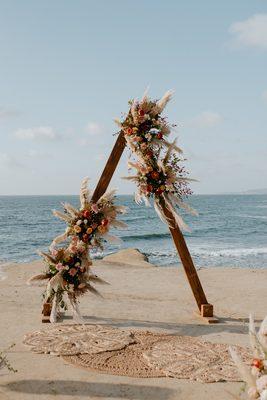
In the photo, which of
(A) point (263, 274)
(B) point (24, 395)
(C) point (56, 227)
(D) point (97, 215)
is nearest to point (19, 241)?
(C) point (56, 227)

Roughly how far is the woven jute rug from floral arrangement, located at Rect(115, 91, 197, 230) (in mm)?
2511

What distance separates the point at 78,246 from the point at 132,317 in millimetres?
2495

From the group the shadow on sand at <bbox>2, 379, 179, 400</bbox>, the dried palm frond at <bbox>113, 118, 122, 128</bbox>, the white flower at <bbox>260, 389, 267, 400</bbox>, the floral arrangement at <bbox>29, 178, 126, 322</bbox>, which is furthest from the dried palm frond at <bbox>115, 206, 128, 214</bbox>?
the white flower at <bbox>260, 389, 267, 400</bbox>

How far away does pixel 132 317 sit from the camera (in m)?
10.8

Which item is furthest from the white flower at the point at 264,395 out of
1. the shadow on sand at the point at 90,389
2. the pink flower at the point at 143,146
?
the pink flower at the point at 143,146

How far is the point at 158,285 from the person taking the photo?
15.8 m

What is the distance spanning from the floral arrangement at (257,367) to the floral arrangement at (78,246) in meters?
6.82

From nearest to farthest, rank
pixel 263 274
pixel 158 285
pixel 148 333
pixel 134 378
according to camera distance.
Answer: pixel 134 378, pixel 148 333, pixel 158 285, pixel 263 274

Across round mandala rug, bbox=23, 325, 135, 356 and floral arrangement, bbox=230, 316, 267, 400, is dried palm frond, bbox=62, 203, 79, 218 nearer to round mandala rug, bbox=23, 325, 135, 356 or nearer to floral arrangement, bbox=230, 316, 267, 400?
round mandala rug, bbox=23, 325, 135, 356

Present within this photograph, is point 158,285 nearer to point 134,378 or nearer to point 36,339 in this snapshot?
point 36,339

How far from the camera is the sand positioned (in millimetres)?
6570

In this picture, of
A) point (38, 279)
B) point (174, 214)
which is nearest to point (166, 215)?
point (174, 214)

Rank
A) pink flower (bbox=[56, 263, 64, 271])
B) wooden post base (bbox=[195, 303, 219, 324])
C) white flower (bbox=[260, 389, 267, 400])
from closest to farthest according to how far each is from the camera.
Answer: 1. white flower (bbox=[260, 389, 267, 400])
2. pink flower (bbox=[56, 263, 64, 271])
3. wooden post base (bbox=[195, 303, 219, 324])

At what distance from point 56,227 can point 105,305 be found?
4956 cm
